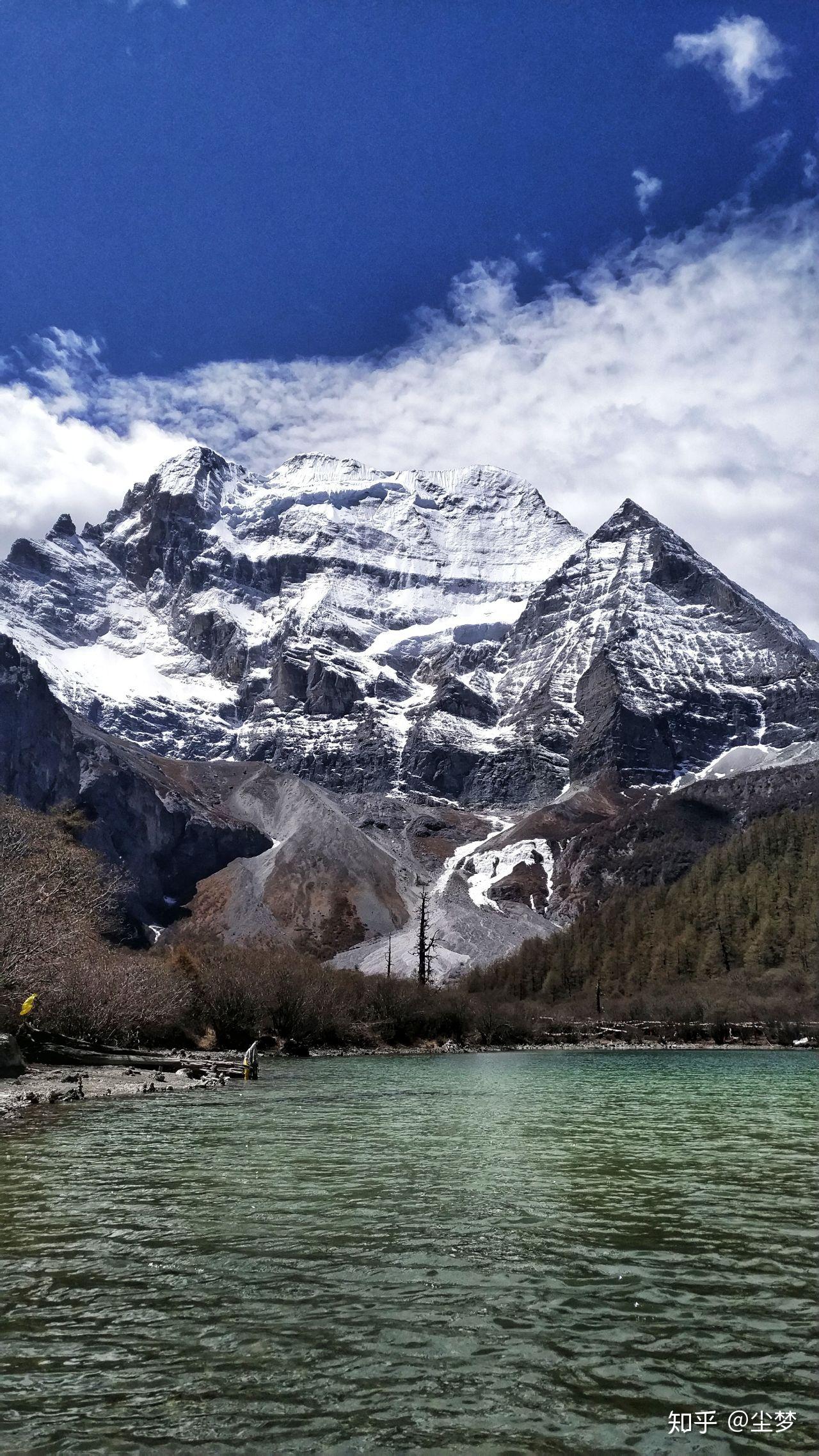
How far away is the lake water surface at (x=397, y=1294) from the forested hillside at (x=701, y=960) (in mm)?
135984

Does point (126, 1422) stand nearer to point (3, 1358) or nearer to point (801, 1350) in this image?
point (3, 1358)

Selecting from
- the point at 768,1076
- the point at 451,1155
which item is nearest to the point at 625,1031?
the point at 768,1076

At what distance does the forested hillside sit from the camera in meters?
159

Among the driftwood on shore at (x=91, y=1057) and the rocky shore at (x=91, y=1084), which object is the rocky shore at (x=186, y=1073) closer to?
the rocky shore at (x=91, y=1084)

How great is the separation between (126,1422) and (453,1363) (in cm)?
308

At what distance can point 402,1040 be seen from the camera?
379 ft

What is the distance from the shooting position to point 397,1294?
12.5m

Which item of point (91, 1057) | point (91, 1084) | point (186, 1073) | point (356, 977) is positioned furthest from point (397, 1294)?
point (356, 977)

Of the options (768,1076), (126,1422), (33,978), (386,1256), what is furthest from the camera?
(768,1076)

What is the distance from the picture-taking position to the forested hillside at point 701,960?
159 meters

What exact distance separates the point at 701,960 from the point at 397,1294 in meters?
176

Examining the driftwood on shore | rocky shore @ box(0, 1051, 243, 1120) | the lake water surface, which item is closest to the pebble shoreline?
rocky shore @ box(0, 1051, 243, 1120)

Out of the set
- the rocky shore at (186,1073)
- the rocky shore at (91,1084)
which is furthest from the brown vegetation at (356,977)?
the rocky shore at (91,1084)

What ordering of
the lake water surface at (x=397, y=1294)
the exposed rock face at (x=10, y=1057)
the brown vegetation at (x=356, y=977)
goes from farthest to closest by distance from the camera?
the brown vegetation at (x=356, y=977) → the exposed rock face at (x=10, y=1057) → the lake water surface at (x=397, y=1294)
